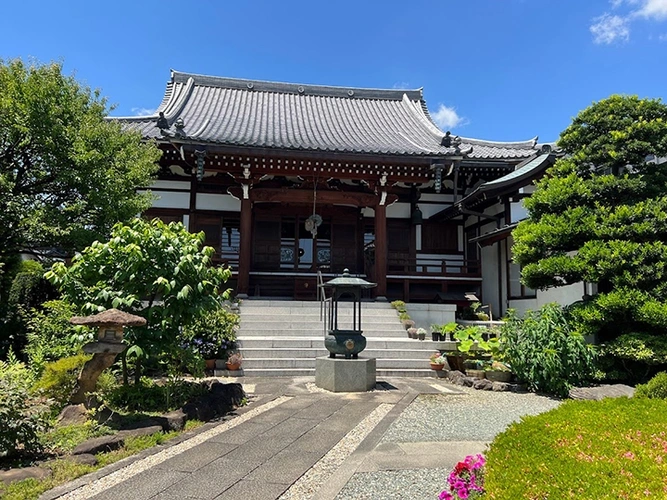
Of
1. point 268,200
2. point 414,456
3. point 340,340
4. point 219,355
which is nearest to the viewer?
point 414,456

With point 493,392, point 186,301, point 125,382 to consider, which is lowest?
point 493,392

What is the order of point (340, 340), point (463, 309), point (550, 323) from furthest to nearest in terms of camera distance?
point (463, 309)
point (340, 340)
point (550, 323)

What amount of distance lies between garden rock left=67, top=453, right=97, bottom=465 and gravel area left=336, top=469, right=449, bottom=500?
6.81 ft

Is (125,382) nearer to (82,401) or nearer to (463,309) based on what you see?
(82,401)

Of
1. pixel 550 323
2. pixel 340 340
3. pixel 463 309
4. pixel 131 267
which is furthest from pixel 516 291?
pixel 131 267

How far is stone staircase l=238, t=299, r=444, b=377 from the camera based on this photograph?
8.55 m

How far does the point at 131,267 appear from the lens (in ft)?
17.7

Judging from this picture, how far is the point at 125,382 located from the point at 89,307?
1135 mm

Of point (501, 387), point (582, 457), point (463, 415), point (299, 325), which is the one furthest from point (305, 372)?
point (582, 457)

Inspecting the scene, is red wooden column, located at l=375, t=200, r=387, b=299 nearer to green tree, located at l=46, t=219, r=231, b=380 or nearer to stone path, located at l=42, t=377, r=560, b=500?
stone path, located at l=42, t=377, r=560, b=500

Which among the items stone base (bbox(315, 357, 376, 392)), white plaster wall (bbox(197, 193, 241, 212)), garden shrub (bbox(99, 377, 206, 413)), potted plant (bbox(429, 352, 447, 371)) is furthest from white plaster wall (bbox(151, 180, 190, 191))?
potted plant (bbox(429, 352, 447, 371))

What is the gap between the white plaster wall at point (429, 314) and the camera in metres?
11.5

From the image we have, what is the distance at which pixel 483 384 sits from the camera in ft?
24.4

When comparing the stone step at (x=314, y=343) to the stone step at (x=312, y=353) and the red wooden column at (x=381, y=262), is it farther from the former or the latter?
the red wooden column at (x=381, y=262)
